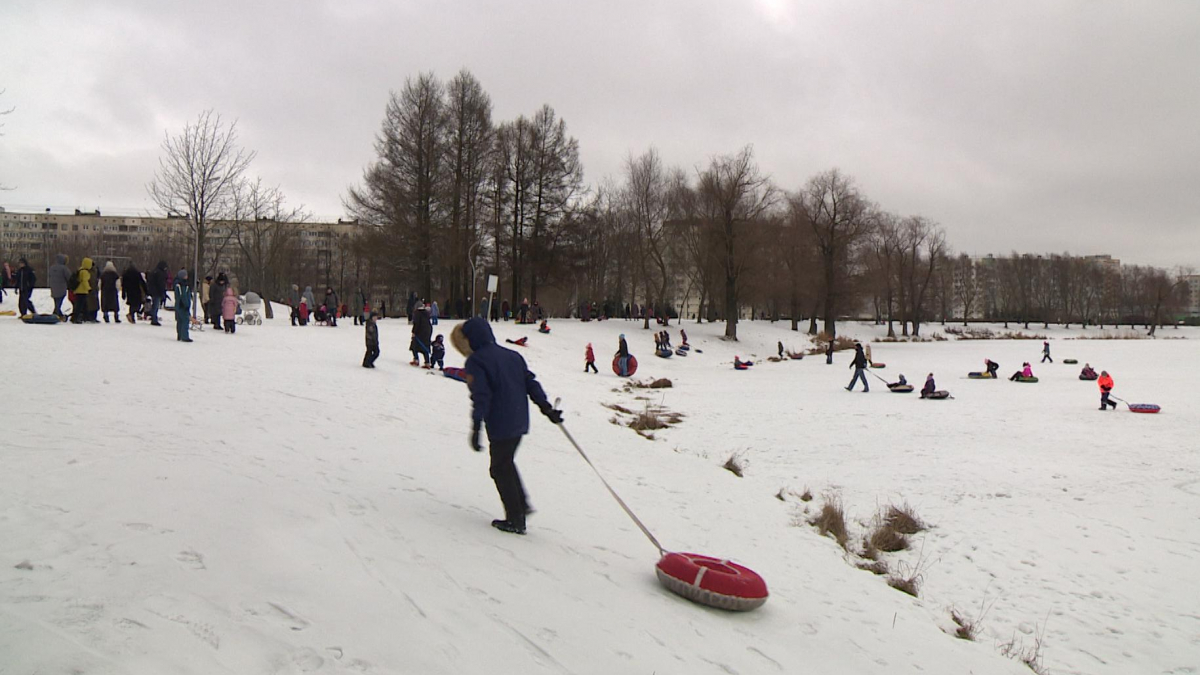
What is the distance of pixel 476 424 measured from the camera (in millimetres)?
5801

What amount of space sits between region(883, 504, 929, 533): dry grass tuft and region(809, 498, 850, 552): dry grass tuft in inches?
22.3

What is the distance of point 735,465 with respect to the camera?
11805 mm

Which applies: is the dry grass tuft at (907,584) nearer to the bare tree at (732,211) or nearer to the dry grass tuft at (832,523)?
the dry grass tuft at (832,523)

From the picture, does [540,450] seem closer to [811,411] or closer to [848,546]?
[848,546]

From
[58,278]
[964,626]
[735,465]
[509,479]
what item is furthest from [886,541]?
[58,278]

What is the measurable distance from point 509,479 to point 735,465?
265 inches

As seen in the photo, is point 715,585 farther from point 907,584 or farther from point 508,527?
point 907,584

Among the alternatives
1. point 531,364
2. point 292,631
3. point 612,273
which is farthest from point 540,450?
point 612,273

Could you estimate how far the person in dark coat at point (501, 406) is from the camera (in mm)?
5801

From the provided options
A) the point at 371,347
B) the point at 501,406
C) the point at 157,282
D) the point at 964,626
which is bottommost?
the point at 964,626

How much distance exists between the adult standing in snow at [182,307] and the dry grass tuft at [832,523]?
16043mm

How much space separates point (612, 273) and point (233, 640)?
62680 millimetres

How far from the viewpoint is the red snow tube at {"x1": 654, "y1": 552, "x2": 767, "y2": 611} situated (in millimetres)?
5188

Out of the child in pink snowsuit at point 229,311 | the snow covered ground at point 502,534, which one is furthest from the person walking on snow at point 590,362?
the child in pink snowsuit at point 229,311
